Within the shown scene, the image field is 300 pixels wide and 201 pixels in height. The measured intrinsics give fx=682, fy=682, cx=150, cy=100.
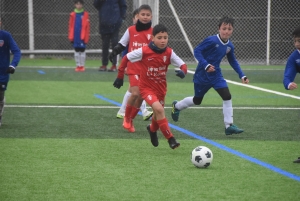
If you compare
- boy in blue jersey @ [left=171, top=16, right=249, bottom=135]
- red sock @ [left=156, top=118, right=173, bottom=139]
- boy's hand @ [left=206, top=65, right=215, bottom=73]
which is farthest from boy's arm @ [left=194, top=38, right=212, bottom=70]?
red sock @ [left=156, top=118, right=173, bottom=139]

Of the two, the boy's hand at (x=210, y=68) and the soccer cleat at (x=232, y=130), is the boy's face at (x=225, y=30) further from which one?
the soccer cleat at (x=232, y=130)

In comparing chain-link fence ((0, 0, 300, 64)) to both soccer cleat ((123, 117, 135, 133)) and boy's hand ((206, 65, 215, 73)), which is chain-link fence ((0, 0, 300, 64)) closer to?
soccer cleat ((123, 117, 135, 133))

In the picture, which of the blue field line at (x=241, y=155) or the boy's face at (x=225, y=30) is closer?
the blue field line at (x=241, y=155)

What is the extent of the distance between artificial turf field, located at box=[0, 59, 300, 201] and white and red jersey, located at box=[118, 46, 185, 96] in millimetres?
777

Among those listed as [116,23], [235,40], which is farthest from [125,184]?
[235,40]

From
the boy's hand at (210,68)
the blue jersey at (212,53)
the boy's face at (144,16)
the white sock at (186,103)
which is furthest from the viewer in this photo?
the white sock at (186,103)

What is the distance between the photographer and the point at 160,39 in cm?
852

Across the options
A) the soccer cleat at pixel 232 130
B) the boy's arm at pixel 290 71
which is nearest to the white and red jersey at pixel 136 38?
the soccer cleat at pixel 232 130

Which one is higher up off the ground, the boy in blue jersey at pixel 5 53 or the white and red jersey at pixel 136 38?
the white and red jersey at pixel 136 38

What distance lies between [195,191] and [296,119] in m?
5.38

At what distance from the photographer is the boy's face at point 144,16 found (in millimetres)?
10141

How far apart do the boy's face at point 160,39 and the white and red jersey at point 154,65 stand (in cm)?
11

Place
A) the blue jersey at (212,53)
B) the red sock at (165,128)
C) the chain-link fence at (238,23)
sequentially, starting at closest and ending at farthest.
Result: 1. the red sock at (165,128)
2. the blue jersey at (212,53)
3. the chain-link fence at (238,23)

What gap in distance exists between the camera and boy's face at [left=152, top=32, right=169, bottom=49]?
8.49m
